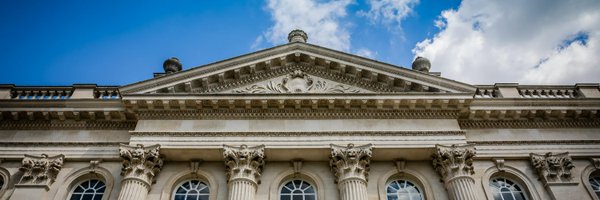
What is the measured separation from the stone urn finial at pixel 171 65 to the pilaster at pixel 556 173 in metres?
13.6

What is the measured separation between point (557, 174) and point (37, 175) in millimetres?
16985

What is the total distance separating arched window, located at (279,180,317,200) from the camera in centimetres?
1525

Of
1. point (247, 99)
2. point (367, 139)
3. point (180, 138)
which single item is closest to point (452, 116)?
point (367, 139)

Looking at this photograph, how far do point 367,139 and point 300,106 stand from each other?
2.59 metres

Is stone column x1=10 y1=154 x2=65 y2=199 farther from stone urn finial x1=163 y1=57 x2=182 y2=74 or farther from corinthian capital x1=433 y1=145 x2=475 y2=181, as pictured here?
corinthian capital x1=433 y1=145 x2=475 y2=181

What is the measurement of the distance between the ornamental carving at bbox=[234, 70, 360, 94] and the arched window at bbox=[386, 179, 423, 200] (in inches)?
147

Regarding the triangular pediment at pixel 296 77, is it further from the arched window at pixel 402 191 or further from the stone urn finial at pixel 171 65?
the arched window at pixel 402 191

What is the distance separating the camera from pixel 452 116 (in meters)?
16.5

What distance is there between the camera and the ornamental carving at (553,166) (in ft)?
50.0

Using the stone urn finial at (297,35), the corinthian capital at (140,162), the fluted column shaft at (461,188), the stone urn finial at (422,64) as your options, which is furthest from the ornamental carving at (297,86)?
the fluted column shaft at (461,188)

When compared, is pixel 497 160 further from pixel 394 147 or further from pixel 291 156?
pixel 291 156

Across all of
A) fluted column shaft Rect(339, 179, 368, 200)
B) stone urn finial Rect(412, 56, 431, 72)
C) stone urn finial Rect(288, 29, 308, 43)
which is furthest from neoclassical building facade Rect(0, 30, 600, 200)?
stone urn finial Rect(288, 29, 308, 43)

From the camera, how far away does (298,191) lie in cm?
1544

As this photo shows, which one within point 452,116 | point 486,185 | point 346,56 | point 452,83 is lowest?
point 486,185
